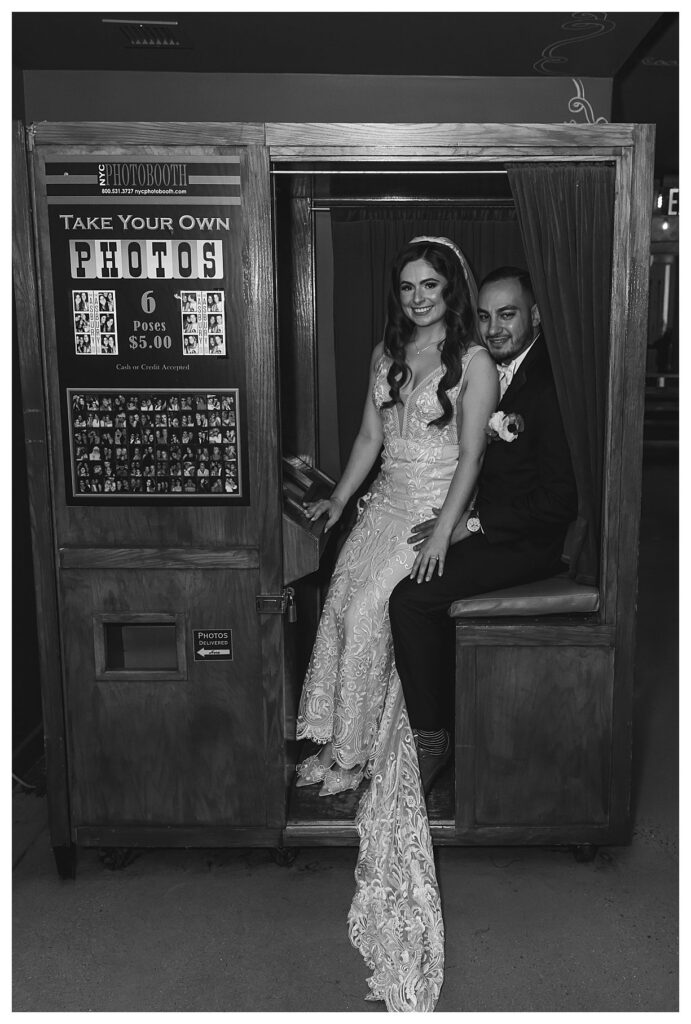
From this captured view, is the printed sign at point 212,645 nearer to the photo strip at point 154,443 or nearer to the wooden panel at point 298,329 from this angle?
the photo strip at point 154,443

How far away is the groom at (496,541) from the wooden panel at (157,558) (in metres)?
0.56

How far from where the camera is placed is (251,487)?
2.71m

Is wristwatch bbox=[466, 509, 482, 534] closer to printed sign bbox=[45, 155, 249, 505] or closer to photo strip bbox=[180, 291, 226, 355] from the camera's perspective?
printed sign bbox=[45, 155, 249, 505]

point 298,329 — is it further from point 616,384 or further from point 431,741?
point 431,741

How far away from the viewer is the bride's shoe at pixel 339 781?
10.0 ft

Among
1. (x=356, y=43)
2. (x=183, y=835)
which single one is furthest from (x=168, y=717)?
(x=356, y=43)

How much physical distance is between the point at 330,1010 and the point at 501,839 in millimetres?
842

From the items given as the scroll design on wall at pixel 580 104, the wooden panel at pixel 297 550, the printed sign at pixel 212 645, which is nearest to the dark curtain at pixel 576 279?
the wooden panel at pixel 297 550

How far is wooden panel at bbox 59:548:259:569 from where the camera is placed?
274 cm

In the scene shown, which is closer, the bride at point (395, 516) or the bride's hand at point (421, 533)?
the bride at point (395, 516)

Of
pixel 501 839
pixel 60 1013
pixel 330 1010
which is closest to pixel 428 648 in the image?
pixel 501 839

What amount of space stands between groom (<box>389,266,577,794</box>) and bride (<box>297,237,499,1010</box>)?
90 mm

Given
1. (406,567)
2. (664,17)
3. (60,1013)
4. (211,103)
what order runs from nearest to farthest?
(60,1013), (406,567), (664,17), (211,103)

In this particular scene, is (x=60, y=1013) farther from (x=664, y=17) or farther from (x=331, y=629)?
(x=664, y=17)
